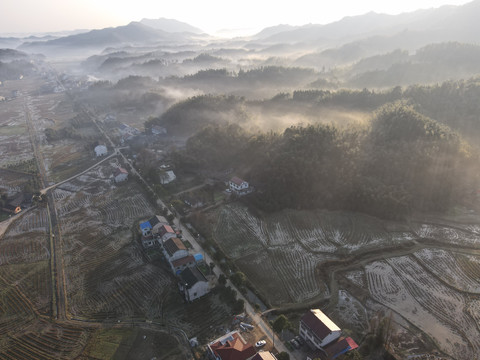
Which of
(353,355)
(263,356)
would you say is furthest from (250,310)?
(353,355)

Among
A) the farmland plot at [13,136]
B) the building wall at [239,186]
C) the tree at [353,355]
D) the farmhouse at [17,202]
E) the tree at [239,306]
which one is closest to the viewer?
the tree at [353,355]

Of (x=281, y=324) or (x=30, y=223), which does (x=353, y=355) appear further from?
(x=30, y=223)

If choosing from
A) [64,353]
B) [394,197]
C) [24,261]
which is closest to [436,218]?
[394,197]

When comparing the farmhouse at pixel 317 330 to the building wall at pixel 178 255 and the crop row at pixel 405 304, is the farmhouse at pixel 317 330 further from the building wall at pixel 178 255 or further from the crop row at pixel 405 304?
the building wall at pixel 178 255

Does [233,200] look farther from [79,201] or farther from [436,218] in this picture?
[436,218]

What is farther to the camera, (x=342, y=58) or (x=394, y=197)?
(x=342, y=58)

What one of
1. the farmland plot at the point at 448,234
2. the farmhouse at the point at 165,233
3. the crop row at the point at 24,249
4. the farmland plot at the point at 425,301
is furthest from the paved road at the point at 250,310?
the farmland plot at the point at 448,234
